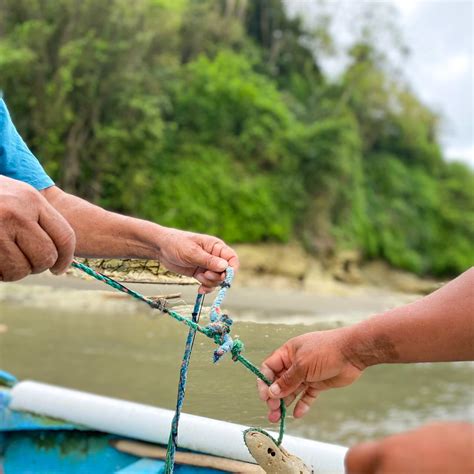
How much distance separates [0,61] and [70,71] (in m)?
1.59

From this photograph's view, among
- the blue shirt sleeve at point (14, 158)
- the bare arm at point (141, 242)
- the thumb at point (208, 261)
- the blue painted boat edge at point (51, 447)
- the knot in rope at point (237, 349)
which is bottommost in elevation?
the blue painted boat edge at point (51, 447)

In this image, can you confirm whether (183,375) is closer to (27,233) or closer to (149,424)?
(27,233)

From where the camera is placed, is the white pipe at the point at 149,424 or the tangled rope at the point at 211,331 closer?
the tangled rope at the point at 211,331

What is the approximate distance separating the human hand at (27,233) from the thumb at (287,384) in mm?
570

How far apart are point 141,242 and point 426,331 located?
2.43 ft

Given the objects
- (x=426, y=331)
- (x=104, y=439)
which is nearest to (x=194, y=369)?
(x=426, y=331)

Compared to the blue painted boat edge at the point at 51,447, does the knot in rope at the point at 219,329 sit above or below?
above

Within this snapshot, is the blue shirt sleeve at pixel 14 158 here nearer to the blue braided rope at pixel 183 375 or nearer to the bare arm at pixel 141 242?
the bare arm at pixel 141 242

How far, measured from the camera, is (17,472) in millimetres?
2131

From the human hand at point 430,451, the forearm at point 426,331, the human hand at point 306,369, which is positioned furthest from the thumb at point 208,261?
the human hand at point 430,451

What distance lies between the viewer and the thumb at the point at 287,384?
131 centimetres

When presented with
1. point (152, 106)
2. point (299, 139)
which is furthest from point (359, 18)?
point (152, 106)

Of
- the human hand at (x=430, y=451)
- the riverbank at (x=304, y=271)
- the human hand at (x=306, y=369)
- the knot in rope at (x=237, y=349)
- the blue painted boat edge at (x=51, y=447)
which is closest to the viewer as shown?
the human hand at (x=430, y=451)

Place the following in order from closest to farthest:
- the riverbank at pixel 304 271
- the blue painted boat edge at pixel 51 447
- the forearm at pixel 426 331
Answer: the forearm at pixel 426 331 → the blue painted boat edge at pixel 51 447 → the riverbank at pixel 304 271
